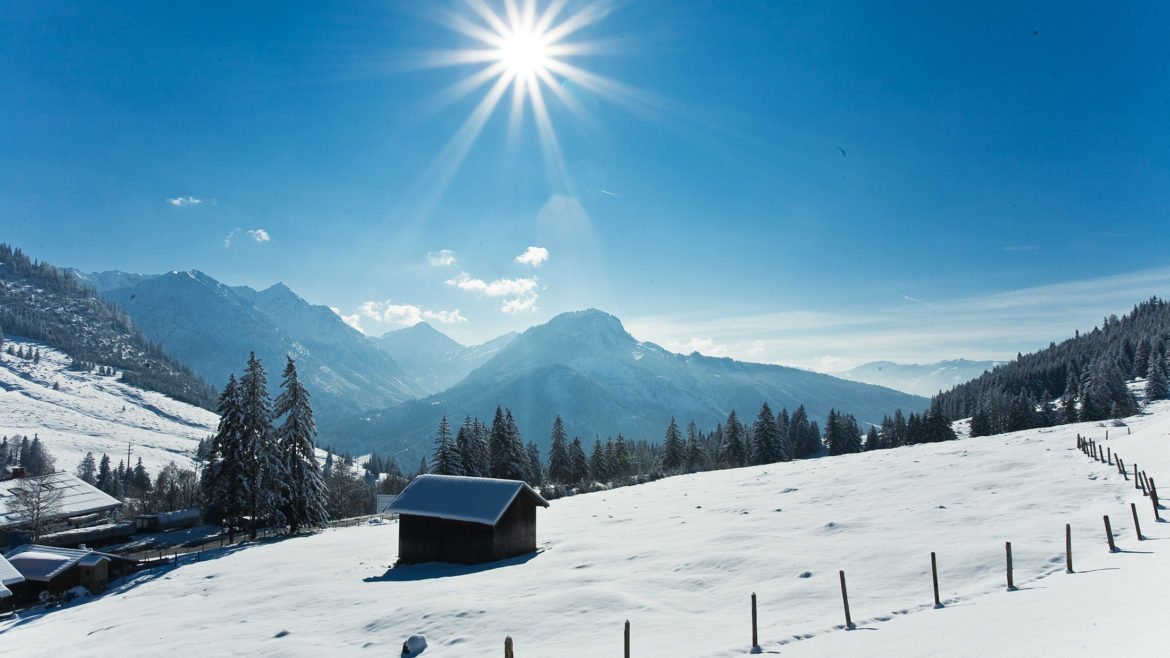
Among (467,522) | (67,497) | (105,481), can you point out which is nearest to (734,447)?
(467,522)

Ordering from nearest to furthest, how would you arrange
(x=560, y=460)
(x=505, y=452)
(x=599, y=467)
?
(x=505, y=452) < (x=560, y=460) < (x=599, y=467)

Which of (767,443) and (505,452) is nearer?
(505,452)

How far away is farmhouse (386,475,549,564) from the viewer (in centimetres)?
2886

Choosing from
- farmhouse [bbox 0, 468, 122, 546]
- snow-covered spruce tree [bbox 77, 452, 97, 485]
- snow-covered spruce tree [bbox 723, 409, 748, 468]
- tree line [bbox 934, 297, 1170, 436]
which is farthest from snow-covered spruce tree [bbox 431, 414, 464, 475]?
snow-covered spruce tree [bbox 77, 452, 97, 485]

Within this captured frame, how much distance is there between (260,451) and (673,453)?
55.3 m

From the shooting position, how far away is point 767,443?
234ft

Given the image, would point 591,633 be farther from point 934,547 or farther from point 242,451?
point 242,451

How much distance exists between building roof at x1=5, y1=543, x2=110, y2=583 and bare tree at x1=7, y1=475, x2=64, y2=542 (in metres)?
24.3

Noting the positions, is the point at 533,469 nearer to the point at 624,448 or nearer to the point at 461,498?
the point at 624,448

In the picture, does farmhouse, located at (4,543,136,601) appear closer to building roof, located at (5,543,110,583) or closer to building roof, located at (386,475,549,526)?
building roof, located at (5,543,110,583)

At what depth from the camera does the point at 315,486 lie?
45.1 metres

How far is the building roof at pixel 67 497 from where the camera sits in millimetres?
61509

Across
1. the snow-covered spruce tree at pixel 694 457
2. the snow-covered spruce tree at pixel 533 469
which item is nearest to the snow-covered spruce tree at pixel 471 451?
the snow-covered spruce tree at pixel 533 469

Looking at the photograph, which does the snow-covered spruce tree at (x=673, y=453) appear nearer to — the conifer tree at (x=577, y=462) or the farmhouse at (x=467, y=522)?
the conifer tree at (x=577, y=462)
